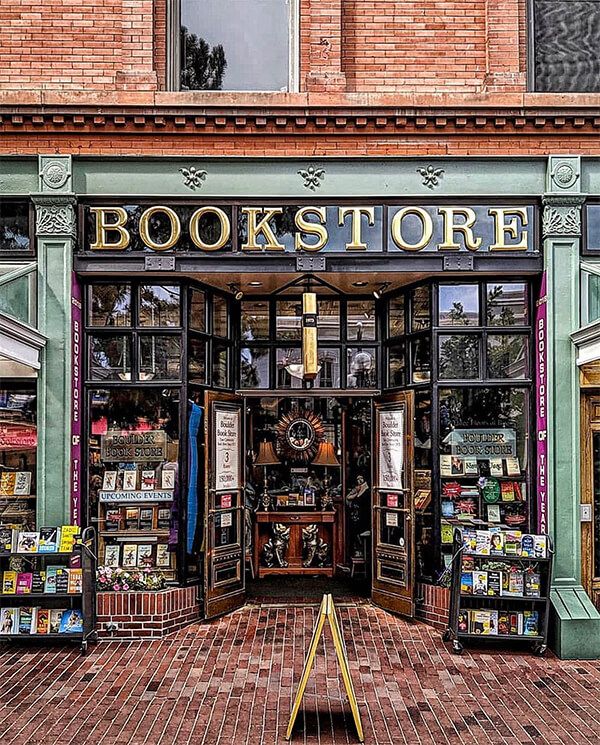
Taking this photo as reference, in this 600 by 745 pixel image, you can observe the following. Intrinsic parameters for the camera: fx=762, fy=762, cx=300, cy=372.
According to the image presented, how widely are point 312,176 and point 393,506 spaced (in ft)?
13.7

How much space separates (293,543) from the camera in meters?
11.7

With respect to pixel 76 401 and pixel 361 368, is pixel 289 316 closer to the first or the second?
pixel 361 368

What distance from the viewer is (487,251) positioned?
895 centimetres

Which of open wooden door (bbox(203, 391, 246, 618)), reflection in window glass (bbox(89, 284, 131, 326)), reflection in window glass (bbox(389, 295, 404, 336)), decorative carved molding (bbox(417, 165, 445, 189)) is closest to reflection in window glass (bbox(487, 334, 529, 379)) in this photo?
reflection in window glass (bbox(389, 295, 404, 336))

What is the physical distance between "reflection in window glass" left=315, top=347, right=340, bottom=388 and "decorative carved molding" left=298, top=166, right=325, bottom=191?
219cm

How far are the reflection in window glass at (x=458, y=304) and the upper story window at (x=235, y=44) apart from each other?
3.21 meters

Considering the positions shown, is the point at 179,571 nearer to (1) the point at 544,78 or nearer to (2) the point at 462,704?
(2) the point at 462,704

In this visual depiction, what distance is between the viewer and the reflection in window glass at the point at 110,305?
916 centimetres

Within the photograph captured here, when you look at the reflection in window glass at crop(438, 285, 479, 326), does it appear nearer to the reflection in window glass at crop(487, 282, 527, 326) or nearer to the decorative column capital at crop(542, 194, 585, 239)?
the reflection in window glass at crop(487, 282, 527, 326)

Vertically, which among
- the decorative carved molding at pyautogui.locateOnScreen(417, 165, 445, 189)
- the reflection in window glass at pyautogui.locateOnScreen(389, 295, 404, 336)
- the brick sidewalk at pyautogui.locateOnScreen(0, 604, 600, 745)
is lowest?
the brick sidewalk at pyautogui.locateOnScreen(0, 604, 600, 745)

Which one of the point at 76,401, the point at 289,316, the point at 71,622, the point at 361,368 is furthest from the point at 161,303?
the point at 71,622

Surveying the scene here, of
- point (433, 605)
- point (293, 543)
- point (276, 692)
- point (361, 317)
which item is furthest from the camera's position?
point (293, 543)

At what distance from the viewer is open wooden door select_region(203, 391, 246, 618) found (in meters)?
9.24

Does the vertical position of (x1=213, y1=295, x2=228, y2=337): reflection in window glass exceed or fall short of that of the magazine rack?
it exceeds it
